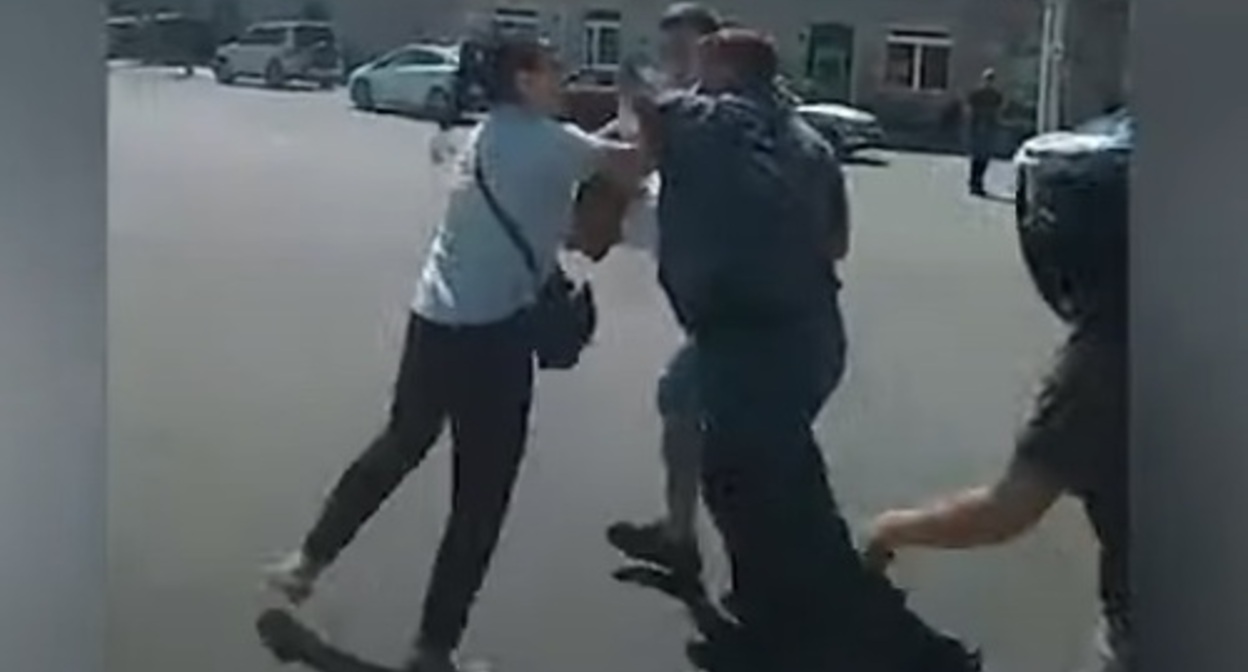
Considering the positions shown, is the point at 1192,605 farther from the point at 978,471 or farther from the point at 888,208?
the point at 888,208

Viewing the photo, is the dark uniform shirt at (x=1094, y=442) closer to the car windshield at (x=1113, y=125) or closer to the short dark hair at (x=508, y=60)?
the car windshield at (x=1113, y=125)

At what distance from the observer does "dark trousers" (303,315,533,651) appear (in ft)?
9.17

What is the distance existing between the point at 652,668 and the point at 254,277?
0.69m

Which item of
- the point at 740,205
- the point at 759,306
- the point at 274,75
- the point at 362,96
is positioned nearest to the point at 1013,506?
the point at 759,306

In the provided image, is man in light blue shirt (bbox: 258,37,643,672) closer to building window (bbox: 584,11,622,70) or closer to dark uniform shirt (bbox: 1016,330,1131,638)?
building window (bbox: 584,11,622,70)

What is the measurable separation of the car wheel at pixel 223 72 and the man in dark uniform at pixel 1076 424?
0.97 metres

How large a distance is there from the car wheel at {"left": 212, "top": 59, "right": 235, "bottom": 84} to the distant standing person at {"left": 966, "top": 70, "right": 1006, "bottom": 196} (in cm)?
90

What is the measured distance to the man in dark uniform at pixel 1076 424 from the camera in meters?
2.81

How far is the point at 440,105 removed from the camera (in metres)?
2.75

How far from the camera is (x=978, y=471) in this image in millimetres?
2844

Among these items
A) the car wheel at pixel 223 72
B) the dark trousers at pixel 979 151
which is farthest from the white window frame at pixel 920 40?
the car wheel at pixel 223 72

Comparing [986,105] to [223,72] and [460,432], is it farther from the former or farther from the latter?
[223,72]

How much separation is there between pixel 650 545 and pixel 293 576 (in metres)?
0.44

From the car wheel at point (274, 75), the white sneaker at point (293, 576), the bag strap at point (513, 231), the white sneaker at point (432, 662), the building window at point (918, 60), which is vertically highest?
the building window at point (918, 60)
